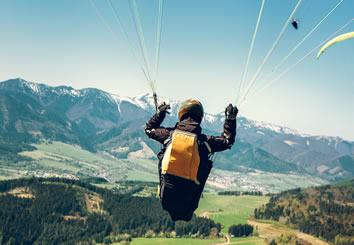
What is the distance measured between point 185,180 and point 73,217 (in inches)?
6815

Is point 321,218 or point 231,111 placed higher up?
point 231,111

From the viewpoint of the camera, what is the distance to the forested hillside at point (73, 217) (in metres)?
141

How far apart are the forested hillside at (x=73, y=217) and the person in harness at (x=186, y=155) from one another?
476ft

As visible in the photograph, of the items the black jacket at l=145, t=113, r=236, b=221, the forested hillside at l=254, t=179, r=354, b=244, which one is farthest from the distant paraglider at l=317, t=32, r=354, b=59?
the forested hillside at l=254, t=179, r=354, b=244

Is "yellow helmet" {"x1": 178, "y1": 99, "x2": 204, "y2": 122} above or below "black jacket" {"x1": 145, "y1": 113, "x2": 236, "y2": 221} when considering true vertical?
above

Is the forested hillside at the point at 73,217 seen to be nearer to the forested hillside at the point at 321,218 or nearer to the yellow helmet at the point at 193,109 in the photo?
the forested hillside at the point at 321,218

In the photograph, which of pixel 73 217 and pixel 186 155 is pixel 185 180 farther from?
pixel 73 217

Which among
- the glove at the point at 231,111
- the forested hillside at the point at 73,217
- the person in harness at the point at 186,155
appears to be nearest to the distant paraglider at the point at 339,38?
the glove at the point at 231,111

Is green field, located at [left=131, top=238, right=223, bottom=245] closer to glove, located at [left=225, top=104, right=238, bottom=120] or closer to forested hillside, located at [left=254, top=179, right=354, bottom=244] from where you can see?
forested hillside, located at [left=254, top=179, right=354, bottom=244]

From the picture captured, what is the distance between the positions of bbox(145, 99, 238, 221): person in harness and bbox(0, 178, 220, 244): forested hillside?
476 ft

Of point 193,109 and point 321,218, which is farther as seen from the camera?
point 321,218

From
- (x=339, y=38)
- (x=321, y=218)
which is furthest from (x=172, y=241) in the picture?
(x=339, y=38)

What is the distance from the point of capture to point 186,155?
924 centimetres

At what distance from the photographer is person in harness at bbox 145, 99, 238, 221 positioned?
9266mm
